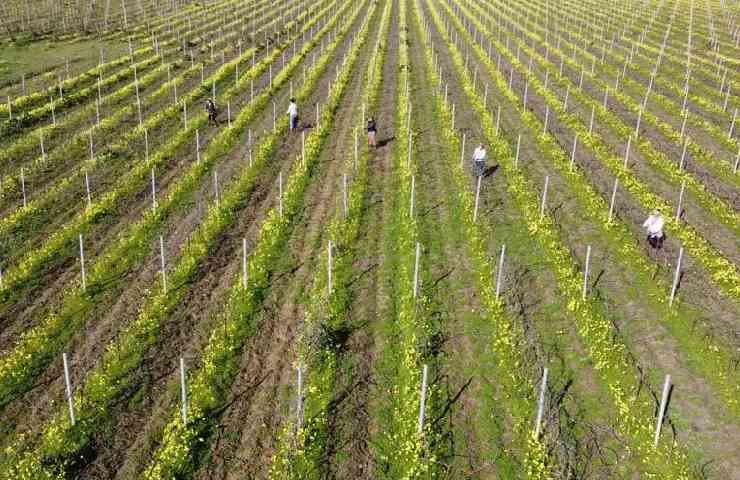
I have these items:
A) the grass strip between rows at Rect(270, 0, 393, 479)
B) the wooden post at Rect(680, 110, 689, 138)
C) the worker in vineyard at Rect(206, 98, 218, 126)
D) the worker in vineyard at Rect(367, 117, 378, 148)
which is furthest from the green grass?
the wooden post at Rect(680, 110, 689, 138)

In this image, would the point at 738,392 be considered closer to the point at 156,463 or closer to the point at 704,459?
the point at 704,459

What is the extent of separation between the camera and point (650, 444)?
1388cm

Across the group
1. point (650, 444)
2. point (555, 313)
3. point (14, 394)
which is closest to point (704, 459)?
point (650, 444)

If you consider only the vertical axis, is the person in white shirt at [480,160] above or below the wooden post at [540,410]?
above

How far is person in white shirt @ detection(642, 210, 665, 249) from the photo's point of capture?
22328 mm

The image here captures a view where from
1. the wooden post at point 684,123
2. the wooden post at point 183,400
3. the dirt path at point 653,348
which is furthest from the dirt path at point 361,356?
the wooden post at point 684,123

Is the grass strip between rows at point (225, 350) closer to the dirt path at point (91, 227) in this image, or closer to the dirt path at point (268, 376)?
the dirt path at point (268, 376)

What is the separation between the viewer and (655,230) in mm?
22391

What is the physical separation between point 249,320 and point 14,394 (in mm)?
5918

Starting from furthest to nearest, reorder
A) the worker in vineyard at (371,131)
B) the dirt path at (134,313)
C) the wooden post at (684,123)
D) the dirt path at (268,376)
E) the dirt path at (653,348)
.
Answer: the wooden post at (684,123) < the worker in vineyard at (371,131) < the dirt path at (134,313) < the dirt path at (653,348) < the dirt path at (268,376)

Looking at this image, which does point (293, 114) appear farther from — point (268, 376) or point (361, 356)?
point (268, 376)

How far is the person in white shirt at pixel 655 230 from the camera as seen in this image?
22328mm

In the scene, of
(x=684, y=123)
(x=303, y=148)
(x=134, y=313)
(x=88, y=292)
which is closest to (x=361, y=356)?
(x=134, y=313)

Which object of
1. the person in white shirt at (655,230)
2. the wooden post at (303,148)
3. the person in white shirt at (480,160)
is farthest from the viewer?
the wooden post at (303,148)
